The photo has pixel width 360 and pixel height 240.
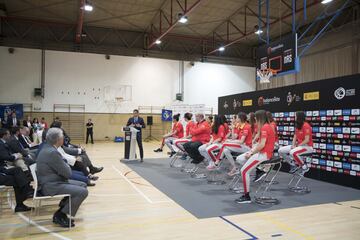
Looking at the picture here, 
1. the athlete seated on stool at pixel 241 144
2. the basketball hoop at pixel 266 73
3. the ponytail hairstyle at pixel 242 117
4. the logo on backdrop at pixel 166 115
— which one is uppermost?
the basketball hoop at pixel 266 73

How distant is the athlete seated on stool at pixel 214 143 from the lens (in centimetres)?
592

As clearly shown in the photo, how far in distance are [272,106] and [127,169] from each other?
14.2 ft

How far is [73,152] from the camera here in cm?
542

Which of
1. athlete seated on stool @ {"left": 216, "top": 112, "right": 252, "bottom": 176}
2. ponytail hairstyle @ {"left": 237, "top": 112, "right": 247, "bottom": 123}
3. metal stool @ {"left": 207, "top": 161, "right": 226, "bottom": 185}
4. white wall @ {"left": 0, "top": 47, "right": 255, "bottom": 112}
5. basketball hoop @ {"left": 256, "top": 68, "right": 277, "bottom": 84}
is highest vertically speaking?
white wall @ {"left": 0, "top": 47, "right": 255, "bottom": 112}

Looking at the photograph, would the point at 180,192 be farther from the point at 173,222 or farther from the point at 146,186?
the point at 173,222

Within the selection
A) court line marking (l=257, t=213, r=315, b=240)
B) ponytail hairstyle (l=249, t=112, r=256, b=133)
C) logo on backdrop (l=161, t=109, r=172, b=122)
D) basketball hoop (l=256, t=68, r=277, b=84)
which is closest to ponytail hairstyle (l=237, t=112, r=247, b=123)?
ponytail hairstyle (l=249, t=112, r=256, b=133)

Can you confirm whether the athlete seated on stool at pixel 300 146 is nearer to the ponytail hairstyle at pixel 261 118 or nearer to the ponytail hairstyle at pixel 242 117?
the ponytail hairstyle at pixel 242 117

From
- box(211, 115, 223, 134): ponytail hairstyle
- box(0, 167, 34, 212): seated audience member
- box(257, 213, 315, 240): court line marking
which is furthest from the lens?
box(211, 115, 223, 134): ponytail hairstyle

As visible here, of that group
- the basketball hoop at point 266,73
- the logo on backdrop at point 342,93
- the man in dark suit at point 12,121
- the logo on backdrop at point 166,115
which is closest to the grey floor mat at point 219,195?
the logo on backdrop at point 342,93

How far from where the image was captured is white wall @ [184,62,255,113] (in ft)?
58.6

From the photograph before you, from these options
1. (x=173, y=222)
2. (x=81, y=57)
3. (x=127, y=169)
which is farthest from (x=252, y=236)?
(x=81, y=57)

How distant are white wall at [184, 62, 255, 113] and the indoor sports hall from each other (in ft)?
0.25

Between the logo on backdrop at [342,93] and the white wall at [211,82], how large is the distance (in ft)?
39.6

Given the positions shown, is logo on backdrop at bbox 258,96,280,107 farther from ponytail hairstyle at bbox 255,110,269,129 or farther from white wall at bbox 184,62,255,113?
white wall at bbox 184,62,255,113
